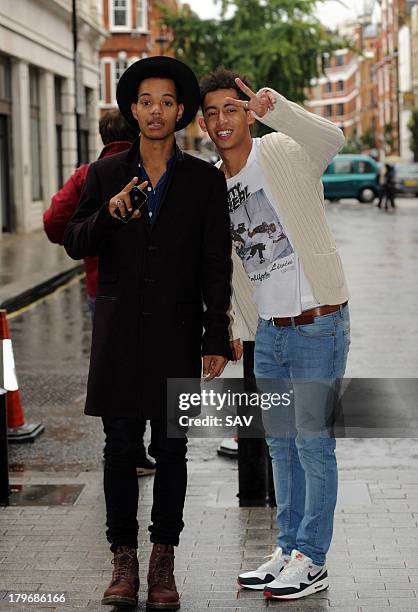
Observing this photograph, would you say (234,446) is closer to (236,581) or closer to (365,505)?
(365,505)

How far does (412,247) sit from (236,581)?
827 inches

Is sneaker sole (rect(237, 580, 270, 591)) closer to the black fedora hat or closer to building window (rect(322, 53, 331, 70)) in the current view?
the black fedora hat

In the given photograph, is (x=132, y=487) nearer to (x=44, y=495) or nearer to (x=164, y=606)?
(x=164, y=606)

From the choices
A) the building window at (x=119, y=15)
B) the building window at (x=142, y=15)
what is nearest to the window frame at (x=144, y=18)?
the building window at (x=142, y=15)

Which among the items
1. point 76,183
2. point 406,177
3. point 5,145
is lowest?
point 76,183

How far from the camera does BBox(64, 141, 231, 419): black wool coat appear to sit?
4.72m

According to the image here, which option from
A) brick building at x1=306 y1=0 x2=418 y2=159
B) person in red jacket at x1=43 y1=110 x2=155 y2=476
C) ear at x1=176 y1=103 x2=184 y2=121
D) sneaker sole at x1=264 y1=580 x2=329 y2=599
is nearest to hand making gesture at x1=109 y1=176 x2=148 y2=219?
ear at x1=176 y1=103 x2=184 y2=121

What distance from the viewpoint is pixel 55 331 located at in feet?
45.4

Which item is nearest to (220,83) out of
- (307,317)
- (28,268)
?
(307,317)

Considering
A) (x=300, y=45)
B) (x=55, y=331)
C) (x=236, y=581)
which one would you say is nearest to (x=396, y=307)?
(x=55, y=331)

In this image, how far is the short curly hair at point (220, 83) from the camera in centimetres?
468

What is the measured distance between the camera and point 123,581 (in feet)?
15.5

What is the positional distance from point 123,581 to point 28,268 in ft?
56.3

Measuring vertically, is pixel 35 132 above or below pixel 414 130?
below
